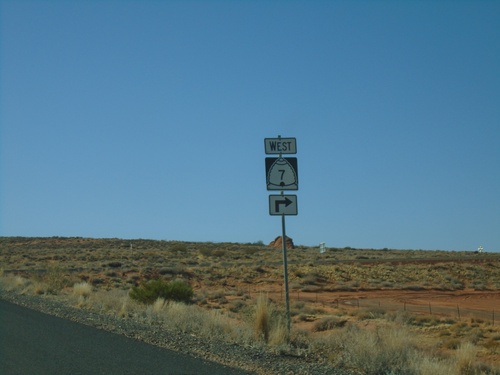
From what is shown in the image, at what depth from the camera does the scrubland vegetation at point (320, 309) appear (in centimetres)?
1186

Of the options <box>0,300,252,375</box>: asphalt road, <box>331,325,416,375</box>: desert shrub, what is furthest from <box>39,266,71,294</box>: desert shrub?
<box>331,325,416,375</box>: desert shrub

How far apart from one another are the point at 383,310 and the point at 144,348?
58.7 ft

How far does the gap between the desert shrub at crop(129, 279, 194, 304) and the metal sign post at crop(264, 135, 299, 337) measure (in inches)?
480

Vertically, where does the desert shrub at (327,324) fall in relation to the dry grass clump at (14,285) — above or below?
below

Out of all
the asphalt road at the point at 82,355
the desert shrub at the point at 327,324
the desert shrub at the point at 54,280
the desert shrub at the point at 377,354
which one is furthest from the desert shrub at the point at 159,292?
the desert shrub at the point at 377,354

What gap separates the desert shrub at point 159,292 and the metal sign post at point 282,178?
12.2 metres

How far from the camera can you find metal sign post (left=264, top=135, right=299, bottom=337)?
13.4 m

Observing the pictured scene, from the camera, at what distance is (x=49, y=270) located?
3344cm

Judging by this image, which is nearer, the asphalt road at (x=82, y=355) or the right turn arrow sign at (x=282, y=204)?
the asphalt road at (x=82, y=355)

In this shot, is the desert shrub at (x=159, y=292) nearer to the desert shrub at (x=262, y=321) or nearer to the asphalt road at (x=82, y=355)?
the asphalt road at (x=82, y=355)

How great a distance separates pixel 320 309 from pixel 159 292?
24.9 ft

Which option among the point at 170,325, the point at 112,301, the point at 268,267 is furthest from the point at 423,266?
the point at 170,325

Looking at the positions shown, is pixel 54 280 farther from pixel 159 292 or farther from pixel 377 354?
pixel 377 354

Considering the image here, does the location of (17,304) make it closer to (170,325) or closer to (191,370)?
(170,325)
